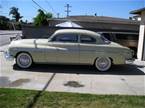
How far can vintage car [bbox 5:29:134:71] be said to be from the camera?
10664mm

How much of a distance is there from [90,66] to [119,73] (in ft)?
4.69

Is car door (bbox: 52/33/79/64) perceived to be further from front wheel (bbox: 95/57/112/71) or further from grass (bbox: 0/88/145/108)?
grass (bbox: 0/88/145/108)

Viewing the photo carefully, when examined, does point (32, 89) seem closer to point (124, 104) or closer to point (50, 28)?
point (124, 104)

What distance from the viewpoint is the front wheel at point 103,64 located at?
35.8ft

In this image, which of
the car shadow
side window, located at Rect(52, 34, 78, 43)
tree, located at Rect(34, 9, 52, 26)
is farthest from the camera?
tree, located at Rect(34, 9, 52, 26)

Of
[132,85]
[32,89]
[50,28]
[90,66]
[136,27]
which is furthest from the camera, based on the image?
[136,27]

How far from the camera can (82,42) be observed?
10922 mm

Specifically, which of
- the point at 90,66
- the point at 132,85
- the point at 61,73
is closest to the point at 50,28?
the point at 90,66

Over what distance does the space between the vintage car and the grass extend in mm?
3483

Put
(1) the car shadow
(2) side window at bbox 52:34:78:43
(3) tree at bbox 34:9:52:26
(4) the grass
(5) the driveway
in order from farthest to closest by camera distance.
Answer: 1. (3) tree at bbox 34:9:52:26
2. (2) side window at bbox 52:34:78:43
3. (1) the car shadow
4. (5) the driveway
5. (4) the grass

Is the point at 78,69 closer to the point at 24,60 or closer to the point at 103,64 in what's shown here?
the point at 103,64

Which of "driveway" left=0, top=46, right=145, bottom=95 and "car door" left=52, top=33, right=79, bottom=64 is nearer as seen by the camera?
"driveway" left=0, top=46, right=145, bottom=95

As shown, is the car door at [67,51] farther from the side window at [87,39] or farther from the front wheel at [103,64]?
the front wheel at [103,64]

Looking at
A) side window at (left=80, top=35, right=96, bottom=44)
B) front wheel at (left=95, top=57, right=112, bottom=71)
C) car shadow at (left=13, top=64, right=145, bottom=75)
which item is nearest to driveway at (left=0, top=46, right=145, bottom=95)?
car shadow at (left=13, top=64, right=145, bottom=75)
